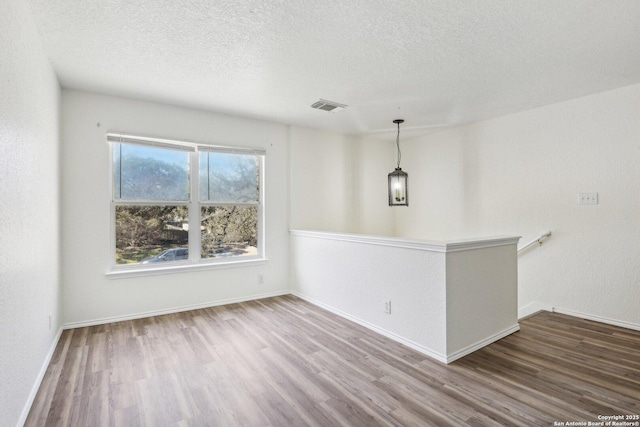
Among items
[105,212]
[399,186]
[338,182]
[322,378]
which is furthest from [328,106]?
[322,378]

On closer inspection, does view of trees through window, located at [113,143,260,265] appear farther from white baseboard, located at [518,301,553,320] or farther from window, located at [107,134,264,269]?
white baseboard, located at [518,301,553,320]

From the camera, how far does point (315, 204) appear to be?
16.1ft

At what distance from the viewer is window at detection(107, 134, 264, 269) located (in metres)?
3.64

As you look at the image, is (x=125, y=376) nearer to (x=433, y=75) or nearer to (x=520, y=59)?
(x=433, y=75)

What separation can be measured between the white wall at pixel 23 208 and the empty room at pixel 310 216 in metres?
0.03

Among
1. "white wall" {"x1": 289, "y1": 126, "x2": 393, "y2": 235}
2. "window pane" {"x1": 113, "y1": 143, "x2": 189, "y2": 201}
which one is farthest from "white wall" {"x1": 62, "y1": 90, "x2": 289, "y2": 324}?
"white wall" {"x1": 289, "y1": 126, "x2": 393, "y2": 235}

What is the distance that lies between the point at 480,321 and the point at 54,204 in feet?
13.0

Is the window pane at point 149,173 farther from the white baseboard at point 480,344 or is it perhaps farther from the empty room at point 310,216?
the white baseboard at point 480,344

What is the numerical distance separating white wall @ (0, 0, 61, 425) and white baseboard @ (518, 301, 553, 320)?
451 cm

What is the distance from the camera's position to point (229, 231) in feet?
14.2

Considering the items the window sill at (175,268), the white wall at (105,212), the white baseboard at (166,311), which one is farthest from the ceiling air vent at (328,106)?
the white baseboard at (166,311)

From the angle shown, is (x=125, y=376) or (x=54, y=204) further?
(x=54, y=204)

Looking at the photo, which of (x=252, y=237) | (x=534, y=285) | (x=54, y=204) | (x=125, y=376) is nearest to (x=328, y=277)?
(x=252, y=237)

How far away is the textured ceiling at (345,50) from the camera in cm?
203
